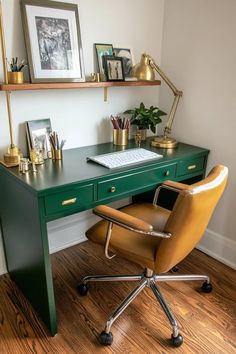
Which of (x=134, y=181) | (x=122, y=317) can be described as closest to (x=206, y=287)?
(x=122, y=317)

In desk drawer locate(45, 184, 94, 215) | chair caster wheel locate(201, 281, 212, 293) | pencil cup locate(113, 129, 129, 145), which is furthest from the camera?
pencil cup locate(113, 129, 129, 145)

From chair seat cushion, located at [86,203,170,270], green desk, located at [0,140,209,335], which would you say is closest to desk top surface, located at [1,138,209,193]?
green desk, located at [0,140,209,335]

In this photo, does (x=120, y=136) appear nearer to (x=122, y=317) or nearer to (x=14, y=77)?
(x=14, y=77)

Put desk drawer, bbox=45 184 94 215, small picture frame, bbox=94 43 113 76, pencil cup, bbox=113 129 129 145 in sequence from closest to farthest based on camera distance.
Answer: desk drawer, bbox=45 184 94 215
small picture frame, bbox=94 43 113 76
pencil cup, bbox=113 129 129 145


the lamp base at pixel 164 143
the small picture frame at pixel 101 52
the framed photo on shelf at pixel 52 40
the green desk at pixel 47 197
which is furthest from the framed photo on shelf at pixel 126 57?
the green desk at pixel 47 197

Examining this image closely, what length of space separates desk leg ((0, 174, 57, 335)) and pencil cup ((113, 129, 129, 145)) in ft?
2.61

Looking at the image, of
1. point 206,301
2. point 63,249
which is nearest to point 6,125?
point 63,249

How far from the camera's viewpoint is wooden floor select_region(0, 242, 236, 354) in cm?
147

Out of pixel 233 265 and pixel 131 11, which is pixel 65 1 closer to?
pixel 131 11

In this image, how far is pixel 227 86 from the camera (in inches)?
73.7

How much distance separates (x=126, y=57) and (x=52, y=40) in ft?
1.91

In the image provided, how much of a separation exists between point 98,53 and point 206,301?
1667 mm

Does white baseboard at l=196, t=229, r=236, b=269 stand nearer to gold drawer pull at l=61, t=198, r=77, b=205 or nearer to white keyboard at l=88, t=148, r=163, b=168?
white keyboard at l=88, t=148, r=163, b=168

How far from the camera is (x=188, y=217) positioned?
4.04ft
